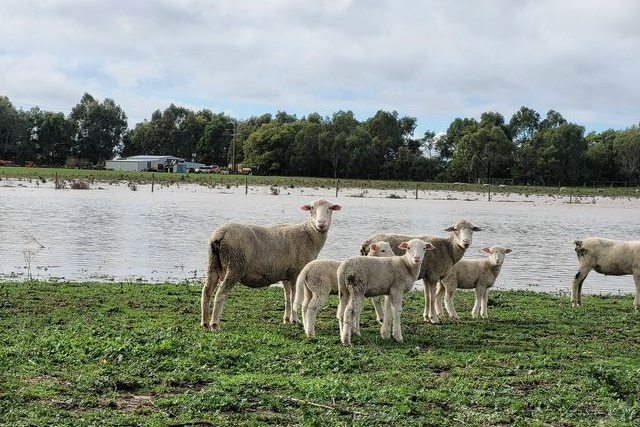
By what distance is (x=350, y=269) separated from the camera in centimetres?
1351

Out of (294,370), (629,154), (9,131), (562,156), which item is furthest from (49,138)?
(294,370)

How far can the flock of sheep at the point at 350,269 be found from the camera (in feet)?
45.1

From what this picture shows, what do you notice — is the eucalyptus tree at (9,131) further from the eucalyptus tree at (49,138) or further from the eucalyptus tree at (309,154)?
the eucalyptus tree at (309,154)

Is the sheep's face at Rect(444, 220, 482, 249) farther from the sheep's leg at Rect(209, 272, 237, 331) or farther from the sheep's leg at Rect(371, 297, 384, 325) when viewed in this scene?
the sheep's leg at Rect(209, 272, 237, 331)

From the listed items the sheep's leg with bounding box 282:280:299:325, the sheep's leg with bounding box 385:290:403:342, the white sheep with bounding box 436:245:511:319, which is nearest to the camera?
the sheep's leg with bounding box 385:290:403:342

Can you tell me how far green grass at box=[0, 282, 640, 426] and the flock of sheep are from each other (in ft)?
1.65

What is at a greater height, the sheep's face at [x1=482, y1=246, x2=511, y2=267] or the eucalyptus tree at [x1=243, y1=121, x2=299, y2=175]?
the eucalyptus tree at [x1=243, y1=121, x2=299, y2=175]

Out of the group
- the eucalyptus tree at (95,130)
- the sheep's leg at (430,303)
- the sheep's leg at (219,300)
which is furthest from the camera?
the eucalyptus tree at (95,130)

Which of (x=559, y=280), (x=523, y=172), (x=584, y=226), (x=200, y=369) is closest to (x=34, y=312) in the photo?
(x=200, y=369)

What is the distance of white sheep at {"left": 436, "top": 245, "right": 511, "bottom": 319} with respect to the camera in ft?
55.9

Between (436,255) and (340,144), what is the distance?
388 ft

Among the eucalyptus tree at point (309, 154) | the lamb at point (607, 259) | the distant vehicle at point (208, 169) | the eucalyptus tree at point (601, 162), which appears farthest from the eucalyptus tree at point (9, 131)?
the lamb at point (607, 259)

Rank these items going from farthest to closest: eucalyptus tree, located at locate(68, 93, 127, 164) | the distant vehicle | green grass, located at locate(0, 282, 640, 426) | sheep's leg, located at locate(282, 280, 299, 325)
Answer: eucalyptus tree, located at locate(68, 93, 127, 164) < the distant vehicle < sheep's leg, located at locate(282, 280, 299, 325) < green grass, located at locate(0, 282, 640, 426)

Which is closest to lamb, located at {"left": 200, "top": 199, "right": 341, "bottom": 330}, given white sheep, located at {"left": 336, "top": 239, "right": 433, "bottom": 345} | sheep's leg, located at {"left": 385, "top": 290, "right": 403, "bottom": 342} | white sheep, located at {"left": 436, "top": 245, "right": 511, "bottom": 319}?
white sheep, located at {"left": 336, "top": 239, "right": 433, "bottom": 345}
